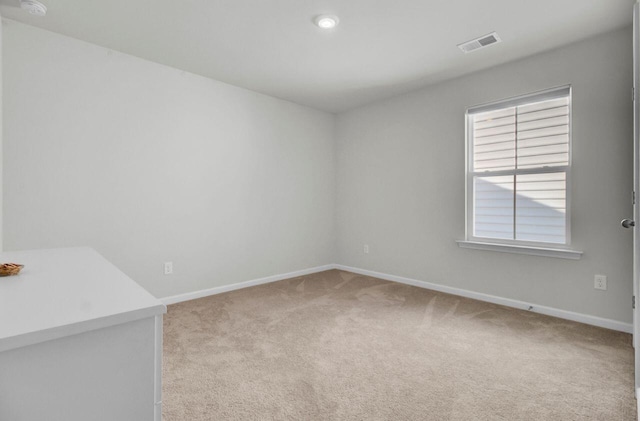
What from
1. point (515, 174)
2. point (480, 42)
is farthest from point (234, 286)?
point (480, 42)

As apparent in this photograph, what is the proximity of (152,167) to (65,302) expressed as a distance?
2566 mm

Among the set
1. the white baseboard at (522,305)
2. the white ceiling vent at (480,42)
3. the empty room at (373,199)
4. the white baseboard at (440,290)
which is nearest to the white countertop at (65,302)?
the empty room at (373,199)

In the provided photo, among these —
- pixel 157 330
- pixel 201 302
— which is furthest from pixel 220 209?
pixel 157 330

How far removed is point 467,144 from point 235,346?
2.95 meters

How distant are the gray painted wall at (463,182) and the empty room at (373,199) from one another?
2 cm

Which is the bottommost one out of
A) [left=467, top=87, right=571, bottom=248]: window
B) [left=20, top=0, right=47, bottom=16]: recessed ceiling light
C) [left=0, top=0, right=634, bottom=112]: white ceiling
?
[left=467, top=87, right=571, bottom=248]: window

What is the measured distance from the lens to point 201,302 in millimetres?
3293

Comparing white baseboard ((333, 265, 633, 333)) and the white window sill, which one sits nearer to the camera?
white baseboard ((333, 265, 633, 333))

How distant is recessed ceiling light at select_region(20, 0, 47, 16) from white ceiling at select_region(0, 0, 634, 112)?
0.06 meters

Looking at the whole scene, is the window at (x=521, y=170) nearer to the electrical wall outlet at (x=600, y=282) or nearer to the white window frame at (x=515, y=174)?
the white window frame at (x=515, y=174)

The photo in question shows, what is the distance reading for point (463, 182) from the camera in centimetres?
349

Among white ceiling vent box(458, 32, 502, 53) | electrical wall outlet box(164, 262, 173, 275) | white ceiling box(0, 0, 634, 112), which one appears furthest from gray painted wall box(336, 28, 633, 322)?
electrical wall outlet box(164, 262, 173, 275)

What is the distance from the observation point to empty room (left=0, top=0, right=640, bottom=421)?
1743 mm

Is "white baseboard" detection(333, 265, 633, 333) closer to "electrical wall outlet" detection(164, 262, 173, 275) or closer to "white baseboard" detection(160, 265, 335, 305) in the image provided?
"white baseboard" detection(160, 265, 335, 305)
